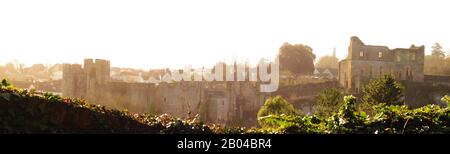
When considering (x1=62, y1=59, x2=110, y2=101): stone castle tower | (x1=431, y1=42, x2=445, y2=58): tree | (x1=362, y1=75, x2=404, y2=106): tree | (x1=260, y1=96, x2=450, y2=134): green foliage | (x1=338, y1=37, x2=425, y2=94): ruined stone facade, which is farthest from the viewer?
(x1=431, y1=42, x2=445, y2=58): tree

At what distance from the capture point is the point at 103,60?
4344 centimetres

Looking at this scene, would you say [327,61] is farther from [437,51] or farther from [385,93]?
[385,93]

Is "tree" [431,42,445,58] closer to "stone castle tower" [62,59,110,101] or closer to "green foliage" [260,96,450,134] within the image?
"stone castle tower" [62,59,110,101]

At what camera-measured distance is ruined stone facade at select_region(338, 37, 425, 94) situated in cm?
5091

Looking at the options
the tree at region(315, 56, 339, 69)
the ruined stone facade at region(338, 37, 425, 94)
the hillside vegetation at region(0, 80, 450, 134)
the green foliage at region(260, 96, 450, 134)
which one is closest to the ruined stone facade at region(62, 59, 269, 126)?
the ruined stone facade at region(338, 37, 425, 94)

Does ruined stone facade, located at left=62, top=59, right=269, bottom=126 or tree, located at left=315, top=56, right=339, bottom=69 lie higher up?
tree, located at left=315, top=56, right=339, bottom=69

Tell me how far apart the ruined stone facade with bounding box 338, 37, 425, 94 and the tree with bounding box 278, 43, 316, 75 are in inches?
536

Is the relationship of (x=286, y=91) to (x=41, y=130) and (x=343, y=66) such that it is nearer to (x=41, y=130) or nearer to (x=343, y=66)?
(x=343, y=66)

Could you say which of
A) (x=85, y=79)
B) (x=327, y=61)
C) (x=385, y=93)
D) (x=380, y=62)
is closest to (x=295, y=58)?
(x=380, y=62)

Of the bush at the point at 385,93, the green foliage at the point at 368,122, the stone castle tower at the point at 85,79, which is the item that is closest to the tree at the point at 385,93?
the bush at the point at 385,93

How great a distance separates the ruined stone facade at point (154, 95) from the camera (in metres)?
43.2

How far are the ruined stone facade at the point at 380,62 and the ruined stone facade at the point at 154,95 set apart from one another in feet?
35.5
